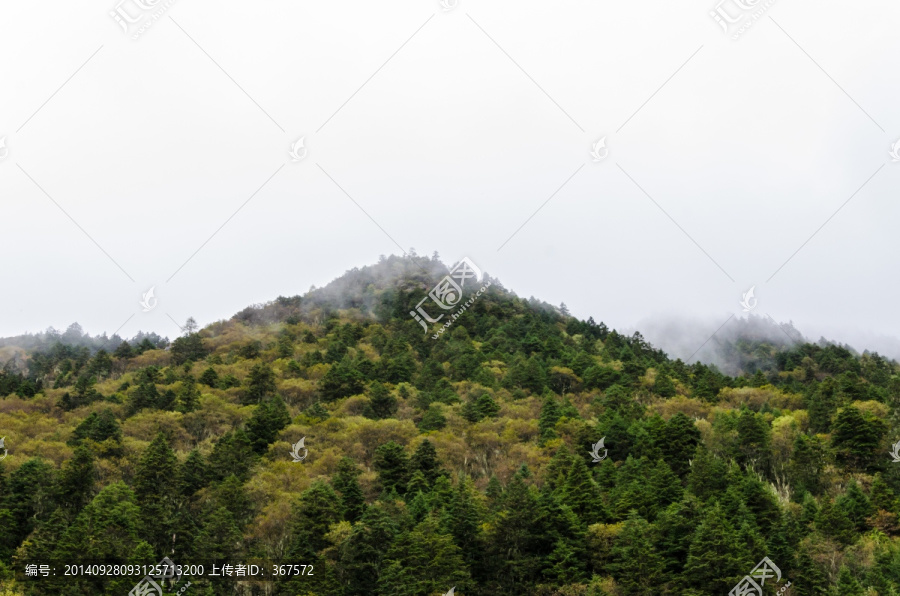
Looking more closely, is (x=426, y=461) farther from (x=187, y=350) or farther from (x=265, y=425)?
(x=187, y=350)

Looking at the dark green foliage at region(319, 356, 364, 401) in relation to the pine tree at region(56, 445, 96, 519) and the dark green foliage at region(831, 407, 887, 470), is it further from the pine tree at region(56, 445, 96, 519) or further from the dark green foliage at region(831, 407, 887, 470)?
the dark green foliage at region(831, 407, 887, 470)

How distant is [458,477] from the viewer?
4641 cm

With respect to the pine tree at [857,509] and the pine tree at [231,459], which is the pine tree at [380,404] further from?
the pine tree at [857,509]

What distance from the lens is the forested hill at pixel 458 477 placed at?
115ft

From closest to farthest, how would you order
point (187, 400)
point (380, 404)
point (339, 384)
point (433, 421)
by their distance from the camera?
point (433, 421), point (187, 400), point (380, 404), point (339, 384)

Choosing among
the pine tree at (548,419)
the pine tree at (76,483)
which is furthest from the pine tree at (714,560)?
the pine tree at (76,483)

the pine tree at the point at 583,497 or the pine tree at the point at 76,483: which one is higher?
the pine tree at the point at 76,483

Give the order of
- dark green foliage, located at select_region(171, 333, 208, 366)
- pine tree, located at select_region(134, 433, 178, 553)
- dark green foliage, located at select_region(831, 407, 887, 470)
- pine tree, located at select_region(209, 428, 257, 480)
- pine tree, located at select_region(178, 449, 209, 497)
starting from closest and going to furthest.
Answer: pine tree, located at select_region(134, 433, 178, 553) → pine tree, located at select_region(178, 449, 209, 497) → dark green foliage, located at select_region(831, 407, 887, 470) → pine tree, located at select_region(209, 428, 257, 480) → dark green foliage, located at select_region(171, 333, 208, 366)

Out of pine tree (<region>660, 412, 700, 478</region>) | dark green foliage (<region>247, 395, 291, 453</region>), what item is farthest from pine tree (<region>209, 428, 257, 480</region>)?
pine tree (<region>660, 412, 700, 478</region>)

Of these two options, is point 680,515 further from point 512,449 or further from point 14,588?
point 14,588

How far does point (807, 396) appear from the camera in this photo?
182 ft

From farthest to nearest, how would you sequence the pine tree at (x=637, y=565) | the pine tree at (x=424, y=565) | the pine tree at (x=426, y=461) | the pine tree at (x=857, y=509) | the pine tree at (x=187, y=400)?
1. the pine tree at (x=187, y=400)
2. the pine tree at (x=426, y=461)
3. the pine tree at (x=857, y=509)
4. the pine tree at (x=637, y=565)
5. the pine tree at (x=424, y=565)

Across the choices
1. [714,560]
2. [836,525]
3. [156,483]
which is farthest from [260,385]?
[836,525]

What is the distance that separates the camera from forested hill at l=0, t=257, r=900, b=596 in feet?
115
